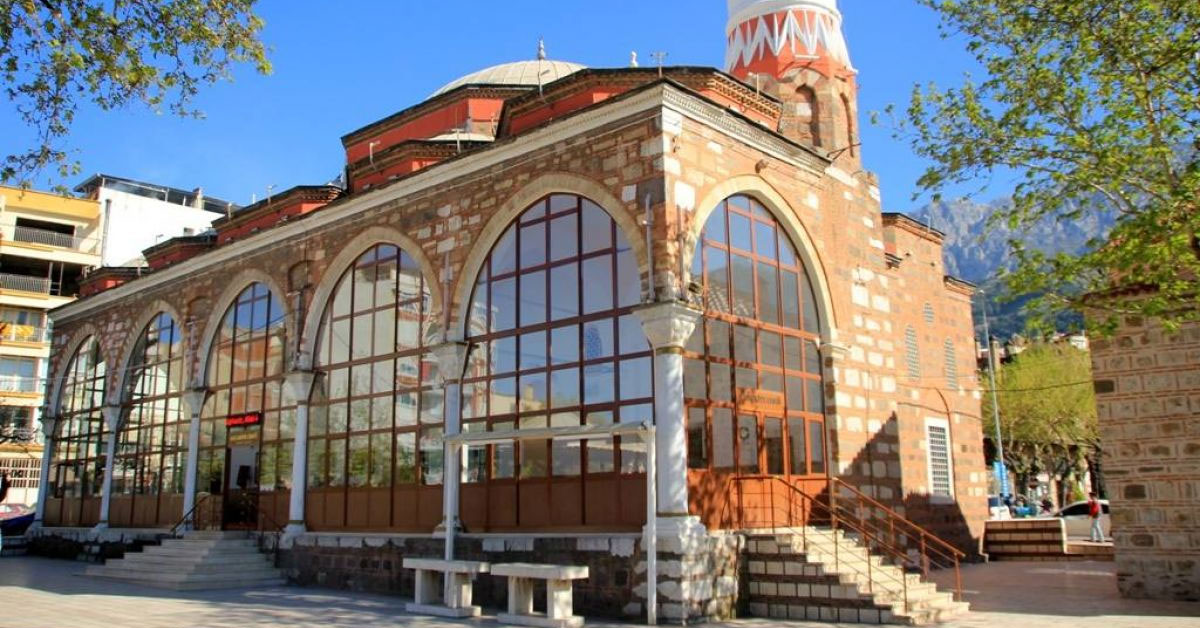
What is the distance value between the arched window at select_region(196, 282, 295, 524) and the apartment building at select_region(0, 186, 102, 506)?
74.1 feet

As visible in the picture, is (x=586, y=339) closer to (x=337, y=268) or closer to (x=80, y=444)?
(x=337, y=268)

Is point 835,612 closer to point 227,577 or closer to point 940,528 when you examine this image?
point 940,528

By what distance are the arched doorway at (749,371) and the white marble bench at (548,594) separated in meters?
1.85

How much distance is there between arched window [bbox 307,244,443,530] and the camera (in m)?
14.8

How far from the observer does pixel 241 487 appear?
18.2 meters

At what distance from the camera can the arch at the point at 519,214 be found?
1227cm

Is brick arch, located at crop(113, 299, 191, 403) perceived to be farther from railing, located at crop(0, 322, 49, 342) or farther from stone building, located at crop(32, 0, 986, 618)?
railing, located at crop(0, 322, 49, 342)

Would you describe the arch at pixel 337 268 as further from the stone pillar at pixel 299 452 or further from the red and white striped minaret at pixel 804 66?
the red and white striped minaret at pixel 804 66

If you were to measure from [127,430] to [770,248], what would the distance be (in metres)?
15.8

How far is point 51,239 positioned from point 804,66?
36843 millimetres

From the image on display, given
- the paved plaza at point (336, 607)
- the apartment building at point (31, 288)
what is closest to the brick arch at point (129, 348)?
the paved plaza at point (336, 607)

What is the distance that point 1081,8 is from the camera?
33.5 feet

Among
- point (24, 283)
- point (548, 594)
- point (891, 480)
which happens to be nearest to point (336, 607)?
Result: point (548, 594)

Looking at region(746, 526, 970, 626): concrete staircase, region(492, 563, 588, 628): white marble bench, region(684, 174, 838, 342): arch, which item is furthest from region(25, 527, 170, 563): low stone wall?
region(684, 174, 838, 342): arch
